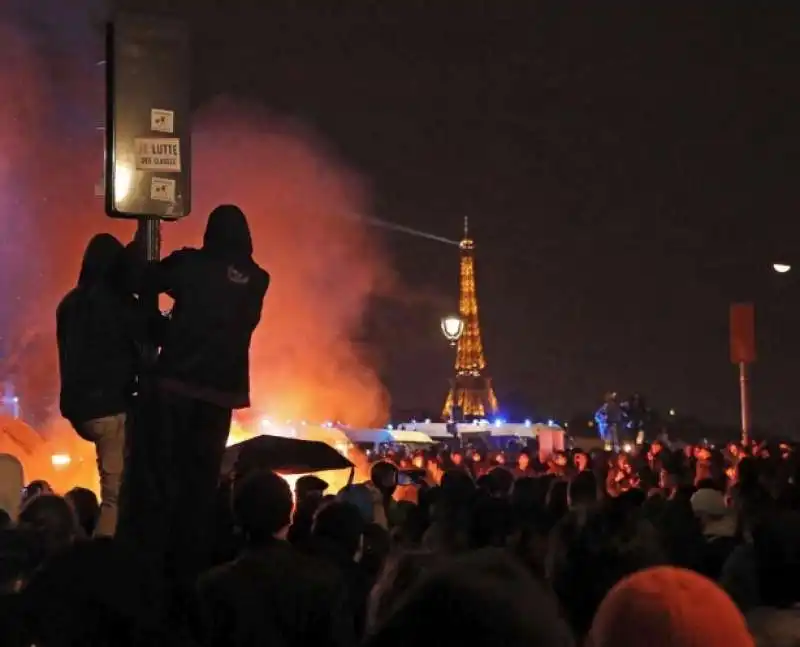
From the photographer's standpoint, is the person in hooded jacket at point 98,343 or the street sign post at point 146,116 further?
the street sign post at point 146,116

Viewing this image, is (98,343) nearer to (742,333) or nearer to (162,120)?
(162,120)

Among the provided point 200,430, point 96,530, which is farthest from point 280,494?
point 96,530

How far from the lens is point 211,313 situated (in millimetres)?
4934

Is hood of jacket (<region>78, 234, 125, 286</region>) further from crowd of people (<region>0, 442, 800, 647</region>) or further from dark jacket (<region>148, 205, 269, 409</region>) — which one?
crowd of people (<region>0, 442, 800, 647</region>)

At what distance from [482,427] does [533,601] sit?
5782 cm

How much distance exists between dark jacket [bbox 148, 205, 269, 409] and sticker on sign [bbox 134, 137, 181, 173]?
75cm

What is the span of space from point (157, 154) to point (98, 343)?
3.33 feet

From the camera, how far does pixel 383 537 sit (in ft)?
19.1

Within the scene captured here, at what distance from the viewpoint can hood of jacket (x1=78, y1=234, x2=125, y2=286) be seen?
17.2 ft

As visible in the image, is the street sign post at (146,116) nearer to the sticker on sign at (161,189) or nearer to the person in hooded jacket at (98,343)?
the sticker on sign at (161,189)

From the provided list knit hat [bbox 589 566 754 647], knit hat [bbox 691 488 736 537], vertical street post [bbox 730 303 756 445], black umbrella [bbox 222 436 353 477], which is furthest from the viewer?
vertical street post [bbox 730 303 756 445]

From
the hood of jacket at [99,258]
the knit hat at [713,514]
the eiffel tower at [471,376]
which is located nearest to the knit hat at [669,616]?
the hood of jacket at [99,258]

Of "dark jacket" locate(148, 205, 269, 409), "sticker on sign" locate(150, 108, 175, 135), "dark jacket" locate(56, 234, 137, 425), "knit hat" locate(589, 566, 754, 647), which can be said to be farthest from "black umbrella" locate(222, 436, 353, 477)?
"knit hat" locate(589, 566, 754, 647)

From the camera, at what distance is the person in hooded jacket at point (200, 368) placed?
4793 millimetres
